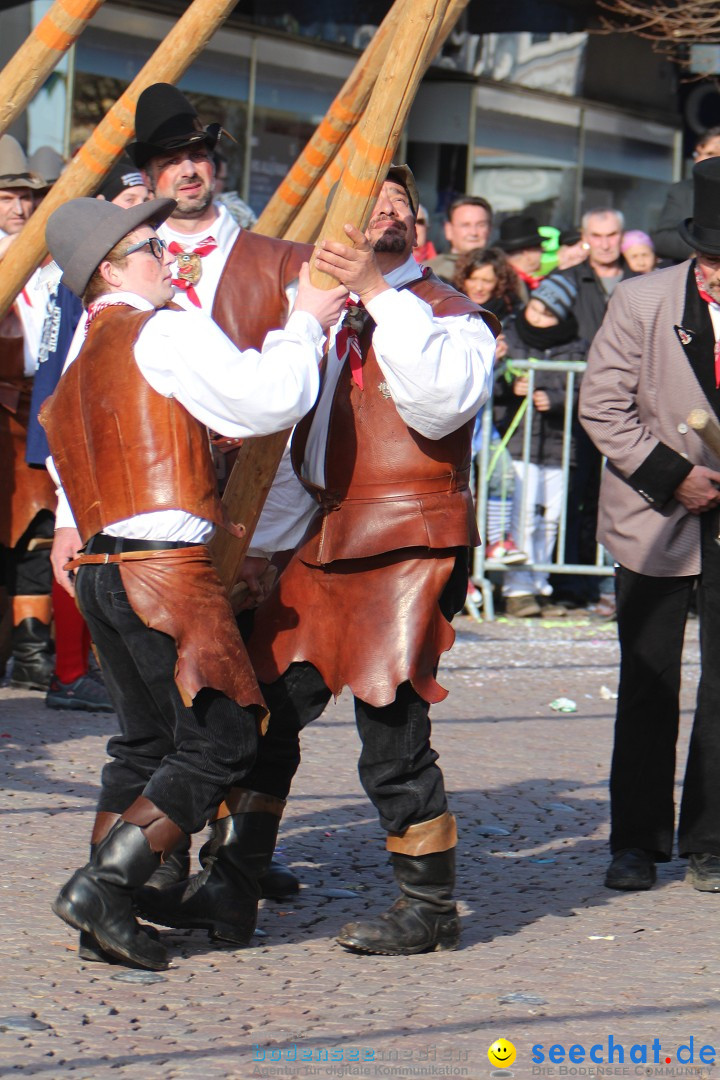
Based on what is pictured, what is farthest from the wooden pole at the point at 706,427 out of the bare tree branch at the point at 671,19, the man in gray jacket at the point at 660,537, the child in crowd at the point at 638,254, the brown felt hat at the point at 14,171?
the bare tree branch at the point at 671,19

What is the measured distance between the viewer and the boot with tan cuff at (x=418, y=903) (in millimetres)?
4453

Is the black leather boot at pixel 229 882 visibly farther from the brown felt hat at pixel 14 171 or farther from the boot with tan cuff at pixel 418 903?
the brown felt hat at pixel 14 171

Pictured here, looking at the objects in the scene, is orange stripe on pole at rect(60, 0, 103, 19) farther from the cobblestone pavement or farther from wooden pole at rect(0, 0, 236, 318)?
the cobblestone pavement

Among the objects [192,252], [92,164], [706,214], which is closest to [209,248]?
[192,252]

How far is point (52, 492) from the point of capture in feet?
26.5

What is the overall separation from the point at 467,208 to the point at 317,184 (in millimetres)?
5098

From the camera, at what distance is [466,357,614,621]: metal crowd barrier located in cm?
1032

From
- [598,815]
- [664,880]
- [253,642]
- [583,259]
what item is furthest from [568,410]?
[253,642]

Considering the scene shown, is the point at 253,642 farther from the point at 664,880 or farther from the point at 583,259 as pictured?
the point at 583,259

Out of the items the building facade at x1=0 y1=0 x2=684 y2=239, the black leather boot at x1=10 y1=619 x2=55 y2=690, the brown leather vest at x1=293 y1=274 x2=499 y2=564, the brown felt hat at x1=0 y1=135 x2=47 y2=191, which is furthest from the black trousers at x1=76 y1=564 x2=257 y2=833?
the building facade at x1=0 y1=0 x2=684 y2=239

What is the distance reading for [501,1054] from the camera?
3.66 m

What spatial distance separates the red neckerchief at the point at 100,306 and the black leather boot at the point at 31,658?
159 inches

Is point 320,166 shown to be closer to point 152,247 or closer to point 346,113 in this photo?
point 346,113

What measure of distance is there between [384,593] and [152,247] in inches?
42.4
